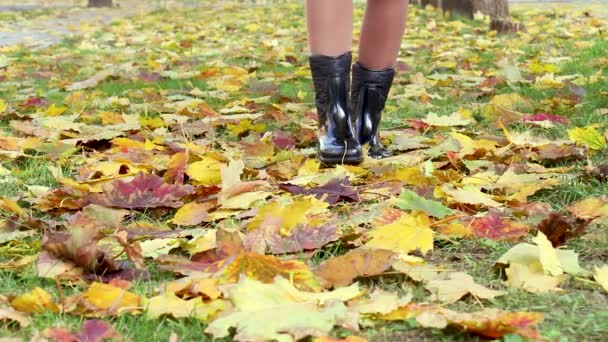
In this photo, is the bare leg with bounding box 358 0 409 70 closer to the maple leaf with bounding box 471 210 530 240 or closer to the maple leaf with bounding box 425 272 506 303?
the maple leaf with bounding box 471 210 530 240

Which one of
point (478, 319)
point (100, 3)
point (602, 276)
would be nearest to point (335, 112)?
point (602, 276)

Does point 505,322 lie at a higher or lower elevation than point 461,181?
higher

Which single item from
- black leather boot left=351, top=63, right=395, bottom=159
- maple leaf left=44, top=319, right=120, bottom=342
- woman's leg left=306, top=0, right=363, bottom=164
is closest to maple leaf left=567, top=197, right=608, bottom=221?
woman's leg left=306, top=0, right=363, bottom=164

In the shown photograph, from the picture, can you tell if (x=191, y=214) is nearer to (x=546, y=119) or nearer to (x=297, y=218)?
(x=297, y=218)

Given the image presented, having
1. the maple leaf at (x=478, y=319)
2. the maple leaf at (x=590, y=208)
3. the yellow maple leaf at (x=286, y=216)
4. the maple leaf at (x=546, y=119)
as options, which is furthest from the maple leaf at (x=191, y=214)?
the maple leaf at (x=546, y=119)

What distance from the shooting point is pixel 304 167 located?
7.25ft

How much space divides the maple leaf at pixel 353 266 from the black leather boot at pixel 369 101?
113 centimetres

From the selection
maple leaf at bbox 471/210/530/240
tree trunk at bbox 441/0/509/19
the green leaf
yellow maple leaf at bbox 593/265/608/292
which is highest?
yellow maple leaf at bbox 593/265/608/292

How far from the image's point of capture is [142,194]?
6.12 feet

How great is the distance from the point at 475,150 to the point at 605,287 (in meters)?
1.02

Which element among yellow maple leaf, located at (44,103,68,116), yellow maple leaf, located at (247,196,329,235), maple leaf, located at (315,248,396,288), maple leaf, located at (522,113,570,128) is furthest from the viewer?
yellow maple leaf, located at (44,103,68,116)

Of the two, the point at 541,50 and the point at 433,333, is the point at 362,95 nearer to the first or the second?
the point at 433,333

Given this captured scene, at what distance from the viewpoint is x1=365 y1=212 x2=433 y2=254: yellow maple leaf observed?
1.49m

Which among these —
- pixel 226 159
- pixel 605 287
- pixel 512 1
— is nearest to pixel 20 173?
pixel 226 159
